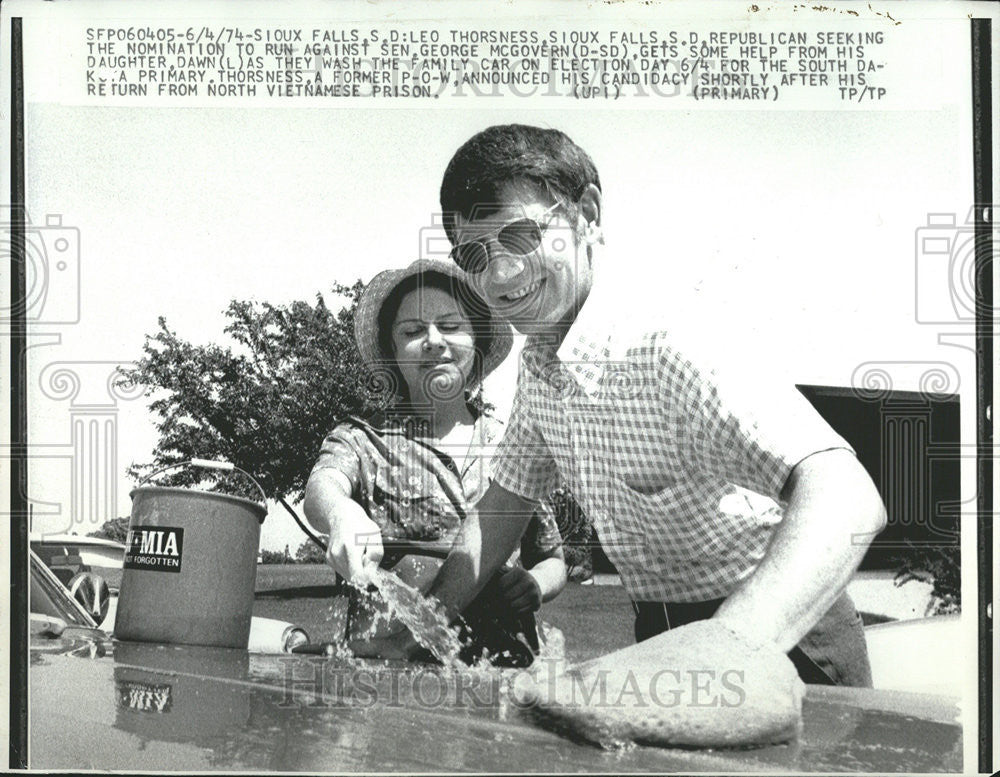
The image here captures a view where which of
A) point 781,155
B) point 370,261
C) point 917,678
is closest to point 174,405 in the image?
point 370,261

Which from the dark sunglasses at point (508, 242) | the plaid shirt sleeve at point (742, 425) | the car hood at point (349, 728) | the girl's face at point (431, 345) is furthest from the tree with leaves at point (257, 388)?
the plaid shirt sleeve at point (742, 425)

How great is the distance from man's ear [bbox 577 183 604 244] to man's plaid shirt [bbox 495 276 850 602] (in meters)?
0.16

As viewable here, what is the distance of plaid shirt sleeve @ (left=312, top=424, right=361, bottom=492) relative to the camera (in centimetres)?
325

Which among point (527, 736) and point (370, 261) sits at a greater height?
point (370, 261)

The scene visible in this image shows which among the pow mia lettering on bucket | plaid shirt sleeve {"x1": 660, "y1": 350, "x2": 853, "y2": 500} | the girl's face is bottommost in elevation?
the pow mia lettering on bucket

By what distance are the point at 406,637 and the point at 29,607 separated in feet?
3.58

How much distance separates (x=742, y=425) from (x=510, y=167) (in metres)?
1.07

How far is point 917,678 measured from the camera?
312 cm

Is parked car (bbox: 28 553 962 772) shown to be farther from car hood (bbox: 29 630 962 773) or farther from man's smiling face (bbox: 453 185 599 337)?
man's smiling face (bbox: 453 185 599 337)

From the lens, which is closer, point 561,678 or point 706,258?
point 561,678

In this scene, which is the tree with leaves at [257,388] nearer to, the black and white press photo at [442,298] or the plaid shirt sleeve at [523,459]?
the black and white press photo at [442,298]

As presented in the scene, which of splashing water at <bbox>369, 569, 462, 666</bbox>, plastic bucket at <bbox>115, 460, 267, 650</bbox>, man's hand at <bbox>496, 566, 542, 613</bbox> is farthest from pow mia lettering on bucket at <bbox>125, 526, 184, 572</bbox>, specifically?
man's hand at <bbox>496, 566, 542, 613</bbox>

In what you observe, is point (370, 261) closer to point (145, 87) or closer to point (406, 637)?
point (145, 87)

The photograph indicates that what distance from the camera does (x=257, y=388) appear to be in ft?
10.8
